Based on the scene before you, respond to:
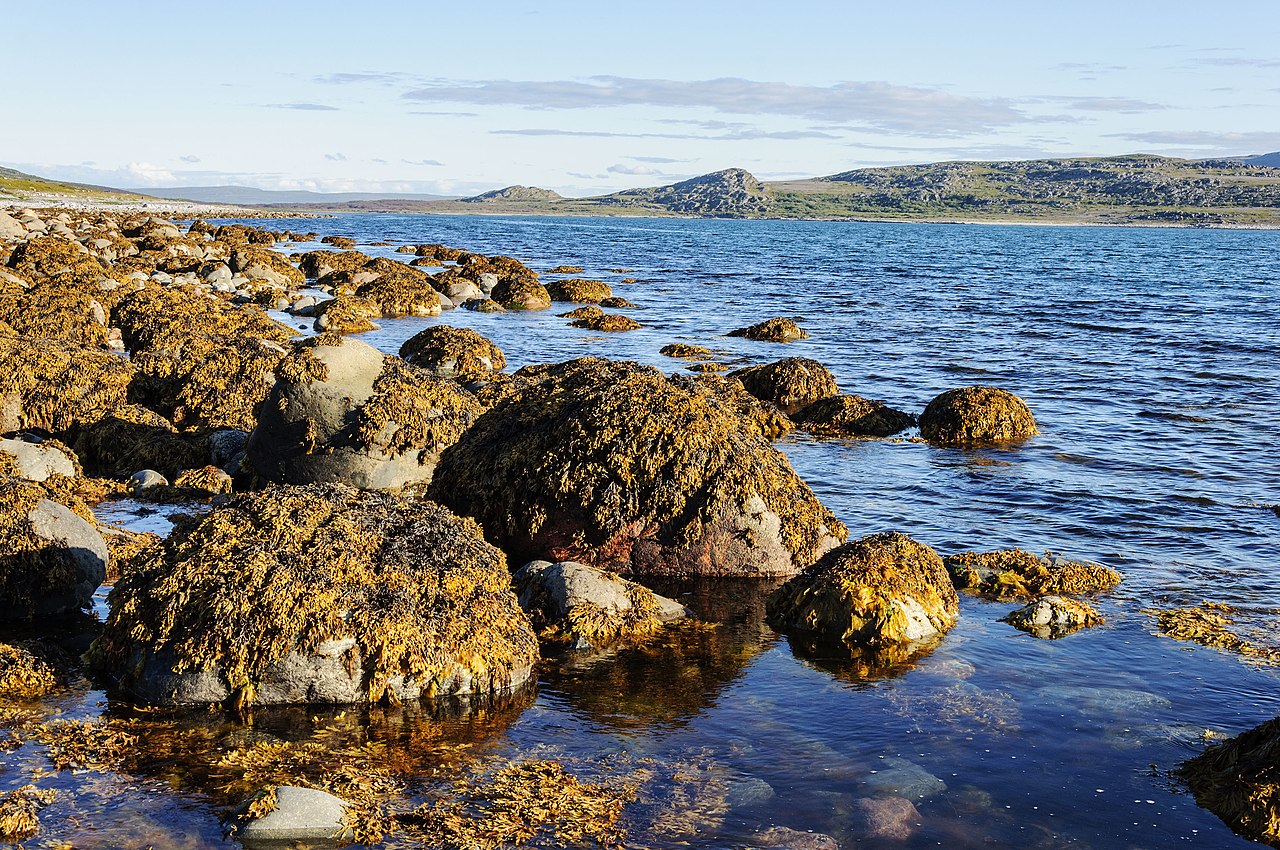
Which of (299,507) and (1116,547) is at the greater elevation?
(299,507)

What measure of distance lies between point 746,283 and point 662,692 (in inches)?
2193

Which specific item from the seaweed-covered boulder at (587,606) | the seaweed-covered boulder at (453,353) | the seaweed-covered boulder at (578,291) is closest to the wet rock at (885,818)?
the seaweed-covered boulder at (587,606)

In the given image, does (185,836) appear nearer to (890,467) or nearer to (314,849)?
(314,849)

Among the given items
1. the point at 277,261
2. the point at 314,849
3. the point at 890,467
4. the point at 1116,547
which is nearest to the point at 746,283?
the point at 277,261

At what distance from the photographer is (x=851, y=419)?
885 inches

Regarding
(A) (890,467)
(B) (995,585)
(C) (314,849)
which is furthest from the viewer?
(A) (890,467)

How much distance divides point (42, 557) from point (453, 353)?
17070 millimetres

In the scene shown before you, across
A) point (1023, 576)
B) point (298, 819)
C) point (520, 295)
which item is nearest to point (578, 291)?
point (520, 295)

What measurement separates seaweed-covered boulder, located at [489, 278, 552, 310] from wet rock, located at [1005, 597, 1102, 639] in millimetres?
35392

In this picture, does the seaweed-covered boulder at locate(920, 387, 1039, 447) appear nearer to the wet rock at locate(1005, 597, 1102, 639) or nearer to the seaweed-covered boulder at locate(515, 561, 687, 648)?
the wet rock at locate(1005, 597, 1102, 639)

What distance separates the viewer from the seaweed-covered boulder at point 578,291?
162 feet

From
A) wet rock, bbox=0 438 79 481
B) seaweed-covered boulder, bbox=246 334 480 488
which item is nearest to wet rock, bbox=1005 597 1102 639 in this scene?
seaweed-covered boulder, bbox=246 334 480 488

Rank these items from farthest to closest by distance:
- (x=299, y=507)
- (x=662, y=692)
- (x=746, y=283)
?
(x=746, y=283) → (x=299, y=507) → (x=662, y=692)

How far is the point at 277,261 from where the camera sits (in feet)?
182
